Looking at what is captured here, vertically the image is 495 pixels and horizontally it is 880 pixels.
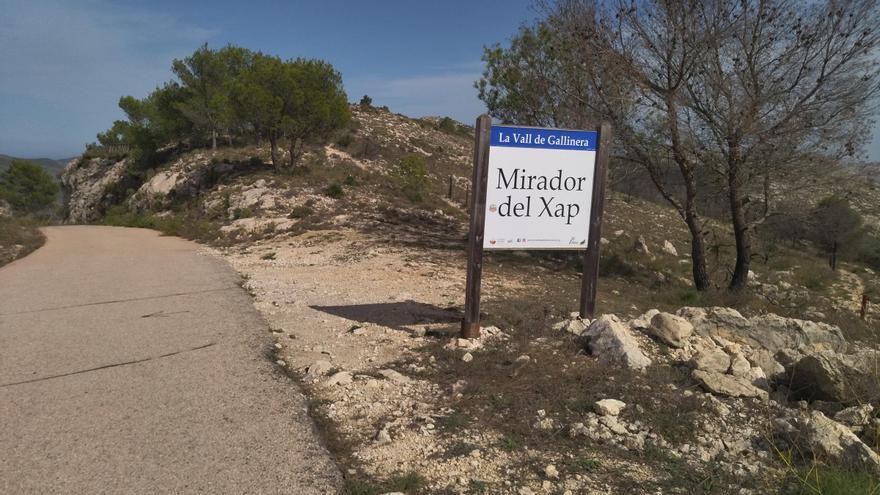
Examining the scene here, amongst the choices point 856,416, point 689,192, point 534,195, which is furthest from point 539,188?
point 689,192

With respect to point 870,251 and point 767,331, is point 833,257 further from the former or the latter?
point 767,331

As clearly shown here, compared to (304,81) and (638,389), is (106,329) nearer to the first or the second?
(638,389)

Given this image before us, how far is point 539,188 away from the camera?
5840mm

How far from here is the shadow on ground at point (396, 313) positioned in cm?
634

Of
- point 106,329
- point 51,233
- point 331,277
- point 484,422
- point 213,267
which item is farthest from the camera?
point 51,233

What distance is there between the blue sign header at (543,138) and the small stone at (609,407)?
2.68 m

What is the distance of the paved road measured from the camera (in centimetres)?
309

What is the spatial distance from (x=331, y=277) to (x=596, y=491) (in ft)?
21.8

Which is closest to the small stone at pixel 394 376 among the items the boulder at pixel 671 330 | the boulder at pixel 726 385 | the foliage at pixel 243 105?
the boulder at pixel 726 385

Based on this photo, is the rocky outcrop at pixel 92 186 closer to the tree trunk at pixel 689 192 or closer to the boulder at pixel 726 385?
the tree trunk at pixel 689 192

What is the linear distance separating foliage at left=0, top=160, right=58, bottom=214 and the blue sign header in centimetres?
5253

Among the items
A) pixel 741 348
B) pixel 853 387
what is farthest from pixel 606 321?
pixel 853 387

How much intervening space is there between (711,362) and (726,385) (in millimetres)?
460

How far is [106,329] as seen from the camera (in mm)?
6020
